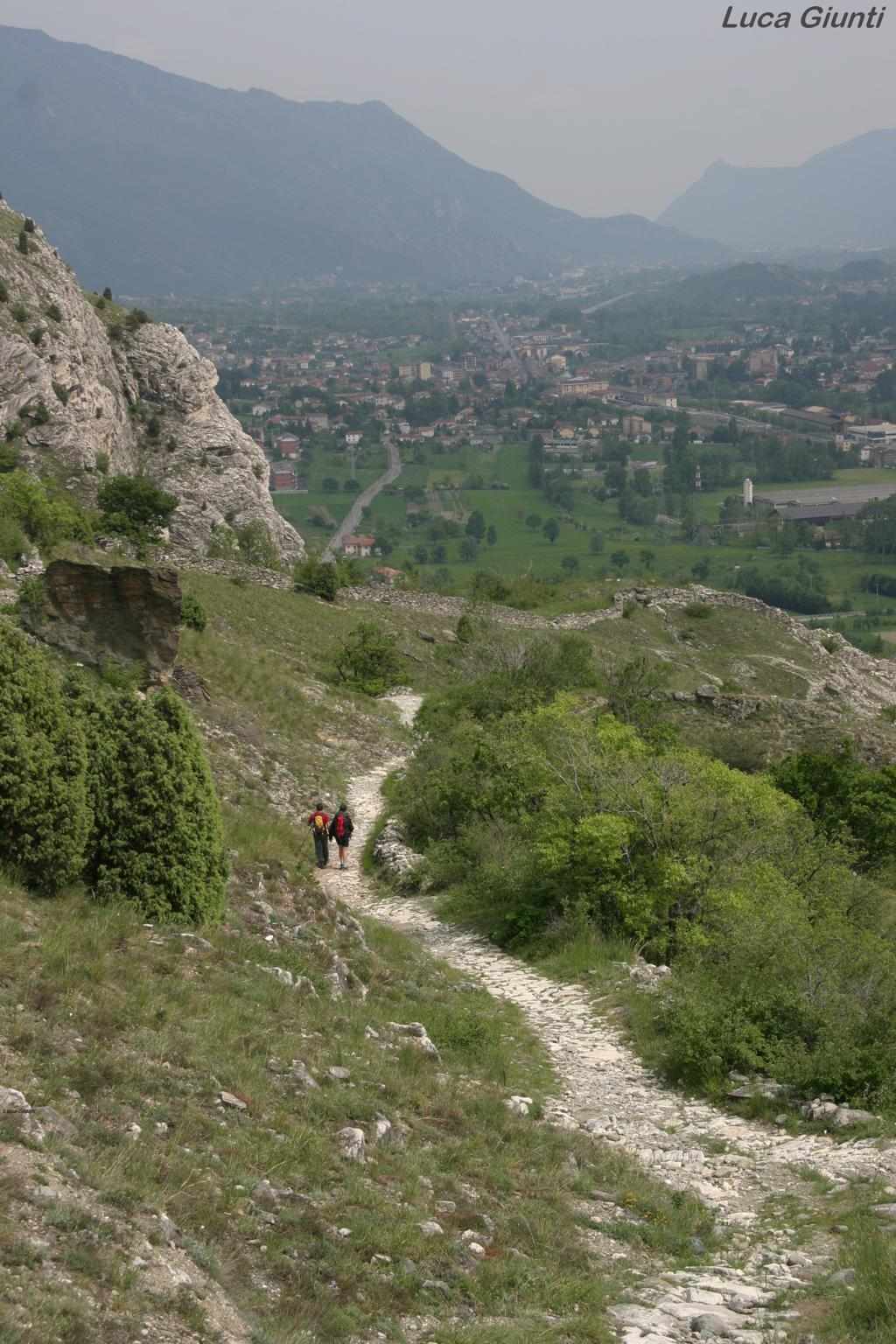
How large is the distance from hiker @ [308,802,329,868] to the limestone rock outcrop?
9.06 ft

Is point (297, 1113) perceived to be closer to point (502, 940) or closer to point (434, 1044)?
point (434, 1044)

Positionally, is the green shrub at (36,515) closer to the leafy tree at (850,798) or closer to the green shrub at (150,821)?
the leafy tree at (850,798)

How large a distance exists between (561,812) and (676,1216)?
301 inches

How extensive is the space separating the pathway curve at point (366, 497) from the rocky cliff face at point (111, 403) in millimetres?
40392

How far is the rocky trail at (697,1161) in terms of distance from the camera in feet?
22.8

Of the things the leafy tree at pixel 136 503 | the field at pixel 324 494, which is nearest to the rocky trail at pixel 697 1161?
the leafy tree at pixel 136 503

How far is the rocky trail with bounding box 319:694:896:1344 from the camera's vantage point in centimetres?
694

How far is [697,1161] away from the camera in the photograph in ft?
30.5

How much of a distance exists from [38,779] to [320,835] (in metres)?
8.42

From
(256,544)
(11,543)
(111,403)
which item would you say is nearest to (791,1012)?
(11,543)

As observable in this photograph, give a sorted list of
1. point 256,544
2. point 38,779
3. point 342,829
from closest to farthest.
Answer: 1. point 38,779
2. point 342,829
3. point 256,544

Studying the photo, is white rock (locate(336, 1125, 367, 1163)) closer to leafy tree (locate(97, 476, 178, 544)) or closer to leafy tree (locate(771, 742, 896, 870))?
leafy tree (locate(771, 742, 896, 870))

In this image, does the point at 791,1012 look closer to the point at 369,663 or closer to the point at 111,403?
the point at 369,663

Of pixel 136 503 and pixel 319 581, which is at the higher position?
pixel 136 503
